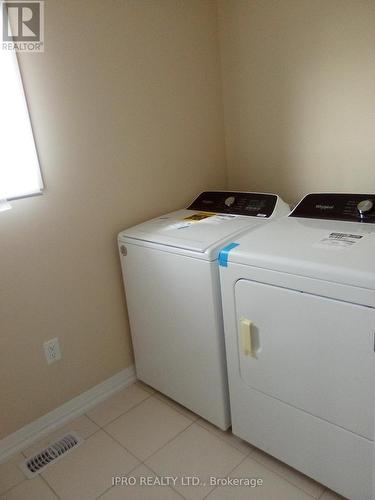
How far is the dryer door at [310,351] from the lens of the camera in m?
1.15

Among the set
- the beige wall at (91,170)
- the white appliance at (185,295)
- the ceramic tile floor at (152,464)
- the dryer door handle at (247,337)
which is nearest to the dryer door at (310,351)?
the dryer door handle at (247,337)

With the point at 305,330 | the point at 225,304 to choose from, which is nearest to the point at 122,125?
the point at 225,304

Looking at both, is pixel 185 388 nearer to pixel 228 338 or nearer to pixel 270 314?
pixel 228 338

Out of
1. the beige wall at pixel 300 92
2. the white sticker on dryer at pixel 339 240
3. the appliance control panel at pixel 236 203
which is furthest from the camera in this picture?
the appliance control panel at pixel 236 203

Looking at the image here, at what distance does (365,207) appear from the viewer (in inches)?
62.0

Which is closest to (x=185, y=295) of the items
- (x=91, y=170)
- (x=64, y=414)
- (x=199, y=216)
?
(x=199, y=216)

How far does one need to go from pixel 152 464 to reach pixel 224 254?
947 millimetres

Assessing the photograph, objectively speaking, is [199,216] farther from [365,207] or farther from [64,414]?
[64,414]

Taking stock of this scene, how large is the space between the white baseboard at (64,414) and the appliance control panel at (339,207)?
1.27 meters

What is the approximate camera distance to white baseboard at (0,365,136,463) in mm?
1719

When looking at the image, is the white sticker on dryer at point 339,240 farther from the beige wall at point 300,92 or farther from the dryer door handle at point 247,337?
the beige wall at point 300,92

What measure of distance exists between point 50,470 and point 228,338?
0.96 meters

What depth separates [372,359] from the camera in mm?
1121

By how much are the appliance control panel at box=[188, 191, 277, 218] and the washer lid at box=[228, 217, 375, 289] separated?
216 millimetres
